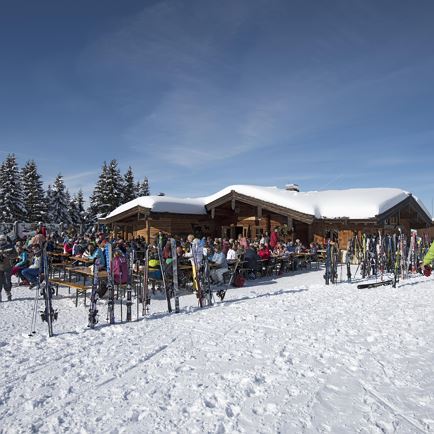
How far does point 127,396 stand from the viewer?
3994 millimetres

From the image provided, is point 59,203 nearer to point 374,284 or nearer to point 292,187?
point 292,187

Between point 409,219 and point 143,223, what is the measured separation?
748 inches

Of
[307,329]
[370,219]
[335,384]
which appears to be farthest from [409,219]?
[335,384]

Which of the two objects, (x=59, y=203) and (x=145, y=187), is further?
(x=145, y=187)

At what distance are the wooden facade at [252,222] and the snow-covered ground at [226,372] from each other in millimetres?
11895

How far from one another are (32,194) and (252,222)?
94.8 feet

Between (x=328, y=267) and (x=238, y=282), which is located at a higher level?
(x=328, y=267)

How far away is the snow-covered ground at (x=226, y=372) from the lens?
138 inches

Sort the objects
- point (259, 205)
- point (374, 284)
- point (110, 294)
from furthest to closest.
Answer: point (259, 205), point (374, 284), point (110, 294)

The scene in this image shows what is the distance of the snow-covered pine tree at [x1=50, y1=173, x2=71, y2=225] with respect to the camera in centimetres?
4384

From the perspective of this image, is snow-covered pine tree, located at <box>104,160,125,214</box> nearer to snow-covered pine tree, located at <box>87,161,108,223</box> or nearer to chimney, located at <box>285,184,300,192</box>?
snow-covered pine tree, located at <box>87,161,108,223</box>

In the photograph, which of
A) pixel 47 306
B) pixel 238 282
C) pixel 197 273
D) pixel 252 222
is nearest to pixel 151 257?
pixel 197 273

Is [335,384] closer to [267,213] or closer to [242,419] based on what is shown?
[242,419]

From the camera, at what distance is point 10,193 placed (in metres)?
37.7
